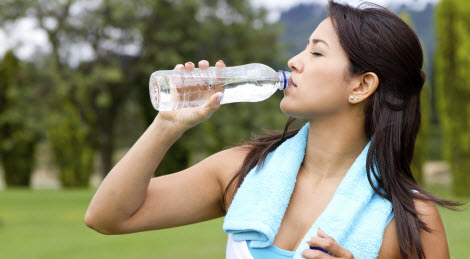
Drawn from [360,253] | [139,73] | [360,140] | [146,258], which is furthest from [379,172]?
[139,73]

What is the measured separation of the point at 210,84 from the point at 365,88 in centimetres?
53

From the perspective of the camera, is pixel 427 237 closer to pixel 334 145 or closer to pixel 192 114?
pixel 334 145

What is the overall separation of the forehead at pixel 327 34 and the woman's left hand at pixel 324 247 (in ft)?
1.93

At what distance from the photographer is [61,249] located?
7508 mm

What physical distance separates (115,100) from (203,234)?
969 cm

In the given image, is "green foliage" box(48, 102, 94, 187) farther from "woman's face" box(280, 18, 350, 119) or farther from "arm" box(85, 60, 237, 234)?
"woman's face" box(280, 18, 350, 119)

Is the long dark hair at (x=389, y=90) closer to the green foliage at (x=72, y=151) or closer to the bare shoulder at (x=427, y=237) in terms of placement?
the bare shoulder at (x=427, y=237)

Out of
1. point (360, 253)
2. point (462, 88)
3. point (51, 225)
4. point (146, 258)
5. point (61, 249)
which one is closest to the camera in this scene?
point (360, 253)

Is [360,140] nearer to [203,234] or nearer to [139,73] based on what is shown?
[203,234]

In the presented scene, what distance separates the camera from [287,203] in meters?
1.90

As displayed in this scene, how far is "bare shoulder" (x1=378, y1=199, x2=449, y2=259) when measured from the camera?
5.74ft

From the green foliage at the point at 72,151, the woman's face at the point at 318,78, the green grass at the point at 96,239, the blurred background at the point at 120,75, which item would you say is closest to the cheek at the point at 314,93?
the woman's face at the point at 318,78

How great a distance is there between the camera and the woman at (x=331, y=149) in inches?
71.3

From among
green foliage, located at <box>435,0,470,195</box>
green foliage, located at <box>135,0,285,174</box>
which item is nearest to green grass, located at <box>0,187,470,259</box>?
green foliage, located at <box>435,0,470,195</box>
